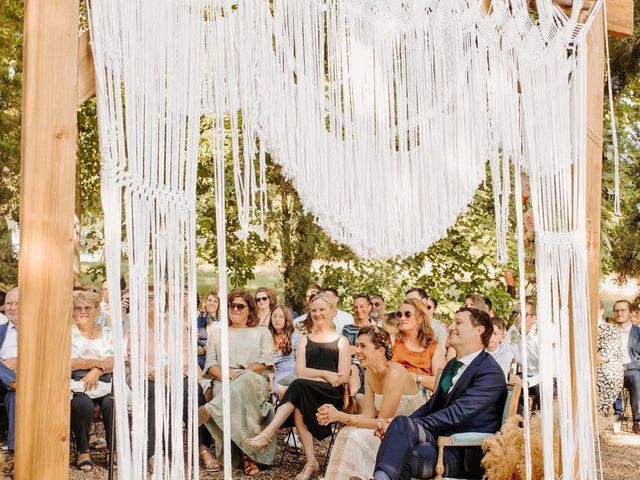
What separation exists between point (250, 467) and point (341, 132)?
2.91 meters

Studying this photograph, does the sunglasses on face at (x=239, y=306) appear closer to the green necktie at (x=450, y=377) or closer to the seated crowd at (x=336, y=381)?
the seated crowd at (x=336, y=381)

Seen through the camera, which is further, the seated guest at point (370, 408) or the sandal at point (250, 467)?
the sandal at point (250, 467)

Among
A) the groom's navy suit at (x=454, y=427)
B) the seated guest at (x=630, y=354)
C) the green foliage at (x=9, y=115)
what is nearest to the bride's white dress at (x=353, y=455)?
the groom's navy suit at (x=454, y=427)

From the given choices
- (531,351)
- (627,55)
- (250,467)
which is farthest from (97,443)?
(627,55)

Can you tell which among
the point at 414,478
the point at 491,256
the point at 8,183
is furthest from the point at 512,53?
the point at 8,183

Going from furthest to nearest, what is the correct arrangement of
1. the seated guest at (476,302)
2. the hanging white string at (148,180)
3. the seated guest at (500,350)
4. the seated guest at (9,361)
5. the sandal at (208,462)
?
the seated guest at (476,302), the seated guest at (500,350), the sandal at (208,462), the seated guest at (9,361), the hanging white string at (148,180)

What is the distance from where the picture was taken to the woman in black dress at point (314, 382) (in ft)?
16.5

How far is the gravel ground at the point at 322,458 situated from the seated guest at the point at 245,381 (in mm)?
119

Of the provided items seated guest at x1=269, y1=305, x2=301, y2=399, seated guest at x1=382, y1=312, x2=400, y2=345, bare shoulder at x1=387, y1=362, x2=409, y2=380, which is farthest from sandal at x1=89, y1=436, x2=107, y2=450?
bare shoulder at x1=387, y1=362, x2=409, y2=380

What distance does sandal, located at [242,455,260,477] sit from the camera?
5.00 m

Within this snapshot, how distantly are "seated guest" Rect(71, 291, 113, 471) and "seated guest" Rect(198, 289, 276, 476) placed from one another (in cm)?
64

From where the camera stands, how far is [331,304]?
5.38 metres

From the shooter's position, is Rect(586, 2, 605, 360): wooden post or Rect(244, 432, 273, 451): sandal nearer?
Rect(586, 2, 605, 360): wooden post

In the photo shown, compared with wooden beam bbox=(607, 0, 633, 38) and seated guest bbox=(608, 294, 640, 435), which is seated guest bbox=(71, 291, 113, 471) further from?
seated guest bbox=(608, 294, 640, 435)
